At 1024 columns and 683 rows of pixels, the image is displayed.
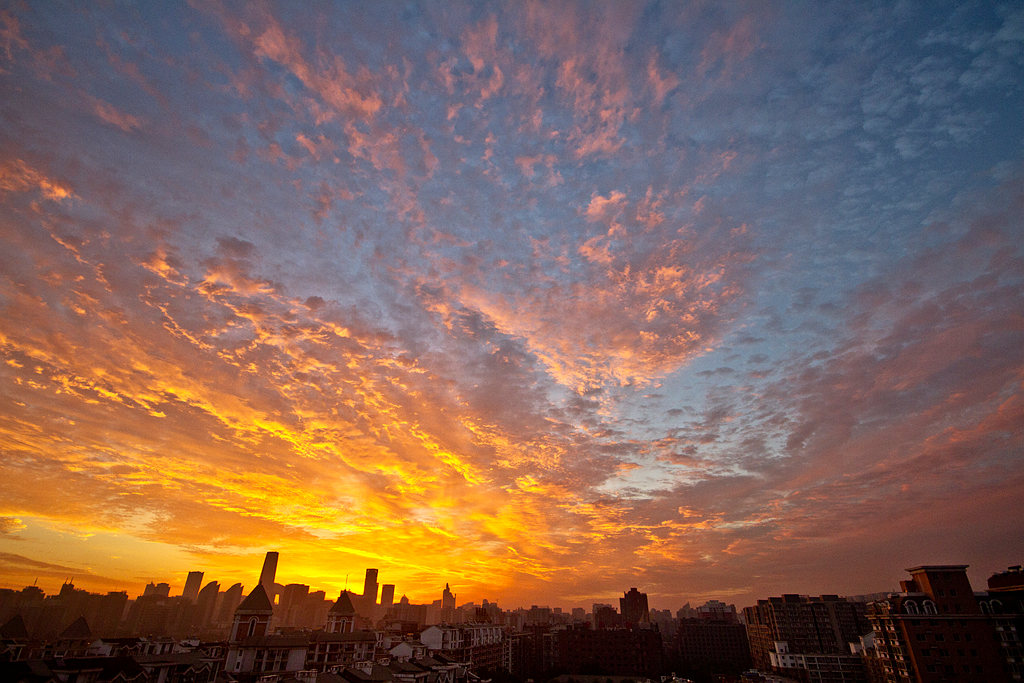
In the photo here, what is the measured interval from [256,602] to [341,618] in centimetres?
2177

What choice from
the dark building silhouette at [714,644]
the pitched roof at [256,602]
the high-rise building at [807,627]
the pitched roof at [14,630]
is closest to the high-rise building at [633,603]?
the dark building silhouette at [714,644]

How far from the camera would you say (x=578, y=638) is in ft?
364

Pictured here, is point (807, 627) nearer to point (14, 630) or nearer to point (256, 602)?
point (256, 602)

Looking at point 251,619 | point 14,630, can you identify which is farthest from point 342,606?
point 14,630

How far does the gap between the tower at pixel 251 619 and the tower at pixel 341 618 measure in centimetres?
1886

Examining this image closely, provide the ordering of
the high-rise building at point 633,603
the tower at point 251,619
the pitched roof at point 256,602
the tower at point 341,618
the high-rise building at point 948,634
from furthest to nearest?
the high-rise building at point 633,603 → the tower at point 341,618 → the pitched roof at point 256,602 → the tower at point 251,619 → the high-rise building at point 948,634

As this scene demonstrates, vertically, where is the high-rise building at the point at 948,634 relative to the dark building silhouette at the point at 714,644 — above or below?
above

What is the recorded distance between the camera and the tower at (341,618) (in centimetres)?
8531

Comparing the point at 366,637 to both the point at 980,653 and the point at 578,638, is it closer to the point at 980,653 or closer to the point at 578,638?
the point at 578,638

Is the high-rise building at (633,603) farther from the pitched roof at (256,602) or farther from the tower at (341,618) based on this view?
the pitched roof at (256,602)

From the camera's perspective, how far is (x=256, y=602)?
69062 mm

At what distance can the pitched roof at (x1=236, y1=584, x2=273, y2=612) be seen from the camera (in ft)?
222

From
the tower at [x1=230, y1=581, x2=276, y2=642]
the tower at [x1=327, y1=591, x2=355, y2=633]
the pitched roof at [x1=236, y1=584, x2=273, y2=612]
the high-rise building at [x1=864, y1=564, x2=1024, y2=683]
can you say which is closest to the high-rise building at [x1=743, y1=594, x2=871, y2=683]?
the high-rise building at [x1=864, y1=564, x2=1024, y2=683]

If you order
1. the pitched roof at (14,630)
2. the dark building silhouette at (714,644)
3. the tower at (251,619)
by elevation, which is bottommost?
the dark building silhouette at (714,644)
